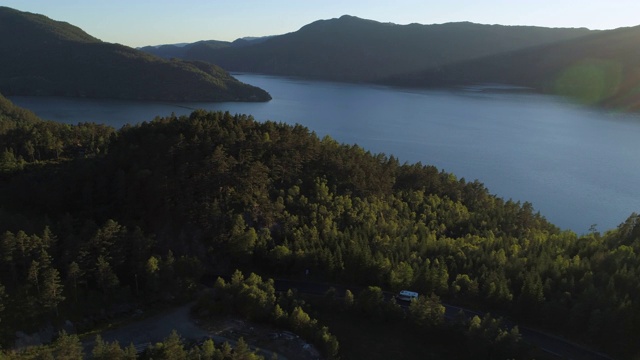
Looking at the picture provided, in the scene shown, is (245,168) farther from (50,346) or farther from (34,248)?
(50,346)

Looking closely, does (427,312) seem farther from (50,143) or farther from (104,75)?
(104,75)

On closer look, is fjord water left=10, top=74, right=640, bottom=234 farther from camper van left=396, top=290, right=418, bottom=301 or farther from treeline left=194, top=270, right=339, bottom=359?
treeline left=194, top=270, right=339, bottom=359

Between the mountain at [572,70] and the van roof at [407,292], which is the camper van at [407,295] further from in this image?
the mountain at [572,70]

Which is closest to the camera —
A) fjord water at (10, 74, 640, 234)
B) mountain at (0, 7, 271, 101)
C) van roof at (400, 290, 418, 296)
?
van roof at (400, 290, 418, 296)

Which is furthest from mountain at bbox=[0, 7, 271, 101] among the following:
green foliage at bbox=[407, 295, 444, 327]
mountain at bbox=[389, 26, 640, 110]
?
green foliage at bbox=[407, 295, 444, 327]

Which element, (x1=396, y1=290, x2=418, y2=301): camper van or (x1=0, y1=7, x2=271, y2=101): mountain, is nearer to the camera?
(x1=396, y1=290, x2=418, y2=301): camper van

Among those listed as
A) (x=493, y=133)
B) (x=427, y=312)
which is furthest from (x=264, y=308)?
(x=493, y=133)

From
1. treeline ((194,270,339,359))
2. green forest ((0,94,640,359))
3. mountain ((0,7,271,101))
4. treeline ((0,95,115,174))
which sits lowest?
treeline ((194,270,339,359))
